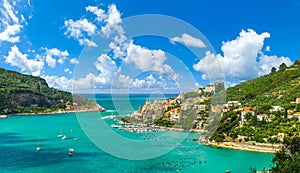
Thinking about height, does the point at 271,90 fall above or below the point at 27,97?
above

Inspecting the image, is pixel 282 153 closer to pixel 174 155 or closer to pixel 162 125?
pixel 174 155

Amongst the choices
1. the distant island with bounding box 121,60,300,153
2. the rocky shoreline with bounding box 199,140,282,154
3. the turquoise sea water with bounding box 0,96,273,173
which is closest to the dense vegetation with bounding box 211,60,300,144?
the distant island with bounding box 121,60,300,153

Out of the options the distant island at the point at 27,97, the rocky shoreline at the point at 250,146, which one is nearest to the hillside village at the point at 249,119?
the rocky shoreline at the point at 250,146

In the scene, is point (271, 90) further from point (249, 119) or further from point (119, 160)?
point (119, 160)

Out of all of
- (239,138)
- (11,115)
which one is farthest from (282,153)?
(11,115)

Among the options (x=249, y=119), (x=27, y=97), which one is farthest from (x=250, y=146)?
(x=27, y=97)

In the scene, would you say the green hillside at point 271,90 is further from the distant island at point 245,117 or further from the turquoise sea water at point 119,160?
the turquoise sea water at point 119,160
